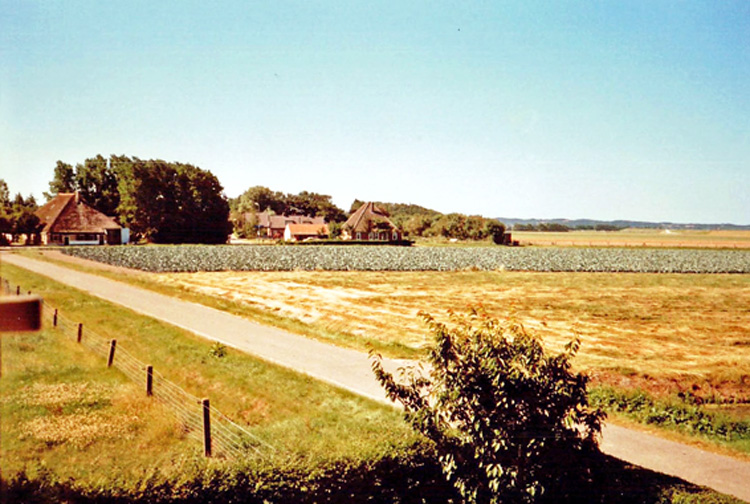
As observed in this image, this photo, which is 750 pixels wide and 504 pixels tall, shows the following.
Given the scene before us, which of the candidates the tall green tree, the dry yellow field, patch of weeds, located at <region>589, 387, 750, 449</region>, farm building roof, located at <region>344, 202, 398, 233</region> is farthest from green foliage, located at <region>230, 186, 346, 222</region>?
patch of weeds, located at <region>589, 387, 750, 449</region>

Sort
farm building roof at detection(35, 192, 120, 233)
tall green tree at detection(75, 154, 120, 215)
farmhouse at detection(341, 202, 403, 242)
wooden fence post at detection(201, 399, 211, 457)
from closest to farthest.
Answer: wooden fence post at detection(201, 399, 211, 457) → farm building roof at detection(35, 192, 120, 233) → tall green tree at detection(75, 154, 120, 215) → farmhouse at detection(341, 202, 403, 242)

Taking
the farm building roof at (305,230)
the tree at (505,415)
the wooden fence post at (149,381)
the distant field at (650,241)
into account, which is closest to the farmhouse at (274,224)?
the farm building roof at (305,230)

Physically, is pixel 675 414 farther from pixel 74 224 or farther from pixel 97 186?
pixel 97 186

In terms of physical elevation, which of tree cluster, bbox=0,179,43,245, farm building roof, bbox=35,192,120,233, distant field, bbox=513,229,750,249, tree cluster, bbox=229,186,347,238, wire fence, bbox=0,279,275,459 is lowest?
wire fence, bbox=0,279,275,459

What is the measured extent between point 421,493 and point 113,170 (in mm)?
98643

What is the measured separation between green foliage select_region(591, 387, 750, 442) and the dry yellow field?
1.49 meters

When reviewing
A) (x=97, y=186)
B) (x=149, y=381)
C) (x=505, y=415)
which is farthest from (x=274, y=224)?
(x=505, y=415)

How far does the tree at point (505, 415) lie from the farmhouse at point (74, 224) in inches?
3201

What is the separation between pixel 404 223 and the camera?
132 metres

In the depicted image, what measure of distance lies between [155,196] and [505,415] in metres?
84.6

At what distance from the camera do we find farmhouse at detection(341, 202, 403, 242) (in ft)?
331

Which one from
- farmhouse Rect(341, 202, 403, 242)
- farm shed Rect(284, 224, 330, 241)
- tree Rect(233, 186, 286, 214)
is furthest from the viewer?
tree Rect(233, 186, 286, 214)

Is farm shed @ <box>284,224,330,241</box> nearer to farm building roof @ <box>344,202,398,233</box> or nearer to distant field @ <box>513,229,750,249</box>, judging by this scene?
farm building roof @ <box>344,202,398,233</box>

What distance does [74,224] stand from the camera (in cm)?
7531
